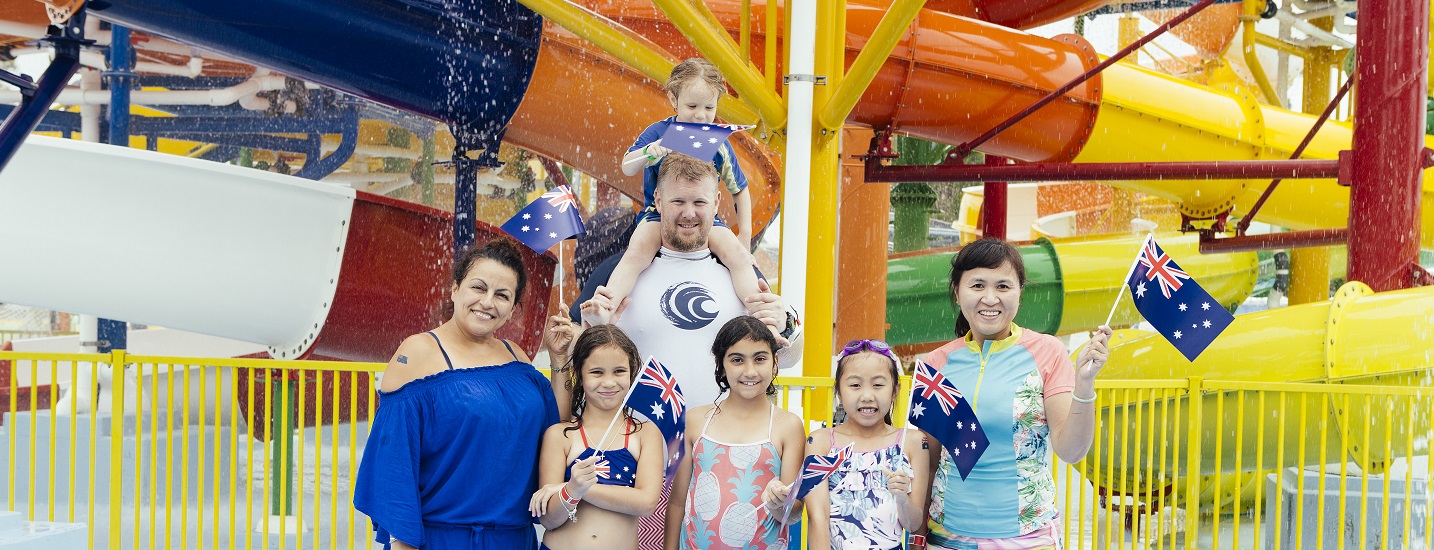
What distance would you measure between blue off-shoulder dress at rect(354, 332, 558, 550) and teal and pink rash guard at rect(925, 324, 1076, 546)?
97 centimetres

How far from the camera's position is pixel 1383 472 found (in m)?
5.15

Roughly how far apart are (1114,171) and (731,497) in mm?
4461

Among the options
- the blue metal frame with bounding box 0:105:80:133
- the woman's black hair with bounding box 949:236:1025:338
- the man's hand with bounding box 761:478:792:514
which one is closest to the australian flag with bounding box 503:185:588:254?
Result: the man's hand with bounding box 761:478:792:514

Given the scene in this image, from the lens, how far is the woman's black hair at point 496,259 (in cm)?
276

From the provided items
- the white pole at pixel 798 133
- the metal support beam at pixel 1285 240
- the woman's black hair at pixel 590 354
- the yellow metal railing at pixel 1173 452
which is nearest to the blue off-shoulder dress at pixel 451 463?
the woman's black hair at pixel 590 354

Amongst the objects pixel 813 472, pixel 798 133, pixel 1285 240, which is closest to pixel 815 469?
pixel 813 472

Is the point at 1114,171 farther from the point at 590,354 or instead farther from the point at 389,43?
the point at 590,354

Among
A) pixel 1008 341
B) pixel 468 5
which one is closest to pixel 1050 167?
pixel 468 5

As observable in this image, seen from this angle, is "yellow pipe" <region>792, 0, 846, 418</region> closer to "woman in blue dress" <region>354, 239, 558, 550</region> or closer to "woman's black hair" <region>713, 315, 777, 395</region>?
"woman's black hair" <region>713, 315, 777, 395</region>

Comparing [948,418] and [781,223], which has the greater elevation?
[781,223]

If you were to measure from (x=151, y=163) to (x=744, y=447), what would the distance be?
180 inches

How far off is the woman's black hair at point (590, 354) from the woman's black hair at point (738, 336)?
0.62 ft

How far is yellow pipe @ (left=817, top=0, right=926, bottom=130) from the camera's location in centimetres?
424

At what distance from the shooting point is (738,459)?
286cm
